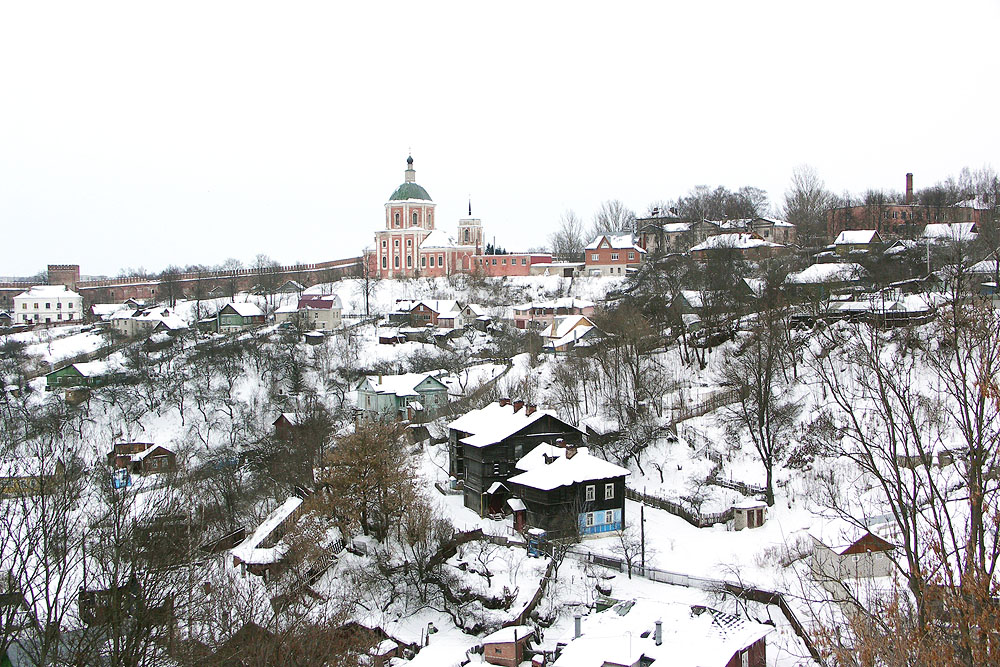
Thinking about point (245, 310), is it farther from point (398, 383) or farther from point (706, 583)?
point (706, 583)

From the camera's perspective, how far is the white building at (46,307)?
7006 cm

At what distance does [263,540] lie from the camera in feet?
79.5

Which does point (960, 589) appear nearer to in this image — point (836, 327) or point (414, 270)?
point (836, 327)

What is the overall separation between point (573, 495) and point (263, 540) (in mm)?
9208

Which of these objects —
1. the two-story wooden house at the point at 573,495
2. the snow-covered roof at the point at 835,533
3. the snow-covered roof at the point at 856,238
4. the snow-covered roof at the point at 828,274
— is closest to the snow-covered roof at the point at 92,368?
→ the two-story wooden house at the point at 573,495

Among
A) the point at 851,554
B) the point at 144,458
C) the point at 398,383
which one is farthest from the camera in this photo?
the point at 398,383

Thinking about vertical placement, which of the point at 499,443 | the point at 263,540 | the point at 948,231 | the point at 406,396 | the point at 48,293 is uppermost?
the point at 948,231

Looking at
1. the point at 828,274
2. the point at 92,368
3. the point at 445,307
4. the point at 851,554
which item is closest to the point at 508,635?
the point at 851,554

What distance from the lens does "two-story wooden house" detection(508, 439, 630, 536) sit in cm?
2473

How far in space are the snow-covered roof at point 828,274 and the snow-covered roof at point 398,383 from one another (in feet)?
60.5

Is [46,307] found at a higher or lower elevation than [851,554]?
higher

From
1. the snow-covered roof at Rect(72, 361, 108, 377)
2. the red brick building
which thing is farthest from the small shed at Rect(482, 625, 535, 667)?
the red brick building

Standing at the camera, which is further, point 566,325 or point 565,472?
point 566,325

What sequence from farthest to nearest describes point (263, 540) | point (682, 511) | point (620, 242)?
1. point (620, 242)
2. point (682, 511)
3. point (263, 540)
